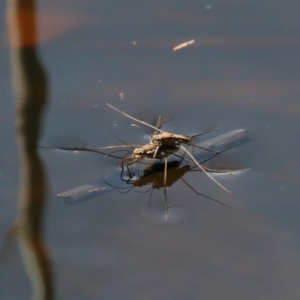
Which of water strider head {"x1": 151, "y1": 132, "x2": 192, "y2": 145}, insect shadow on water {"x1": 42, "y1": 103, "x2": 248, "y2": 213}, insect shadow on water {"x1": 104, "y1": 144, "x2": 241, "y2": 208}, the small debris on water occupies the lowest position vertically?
insect shadow on water {"x1": 104, "y1": 144, "x2": 241, "y2": 208}

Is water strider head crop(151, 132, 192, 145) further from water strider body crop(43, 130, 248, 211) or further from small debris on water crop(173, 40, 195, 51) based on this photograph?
small debris on water crop(173, 40, 195, 51)

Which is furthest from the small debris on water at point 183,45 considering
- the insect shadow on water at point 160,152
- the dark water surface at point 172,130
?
the insect shadow on water at point 160,152

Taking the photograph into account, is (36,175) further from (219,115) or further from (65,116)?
(219,115)

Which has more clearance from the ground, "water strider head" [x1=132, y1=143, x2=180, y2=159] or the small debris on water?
the small debris on water

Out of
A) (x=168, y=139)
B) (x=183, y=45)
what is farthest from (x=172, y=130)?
(x=183, y=45)

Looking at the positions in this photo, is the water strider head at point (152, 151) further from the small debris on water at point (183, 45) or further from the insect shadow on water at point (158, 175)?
the small debris on water at point (183, 45)

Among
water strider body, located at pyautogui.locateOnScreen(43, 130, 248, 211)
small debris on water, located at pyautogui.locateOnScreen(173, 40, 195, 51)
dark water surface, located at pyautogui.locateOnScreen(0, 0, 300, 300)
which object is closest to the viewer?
dark water surface, located at pyautogui.locateOnScreen(0, 0, 300, 300)

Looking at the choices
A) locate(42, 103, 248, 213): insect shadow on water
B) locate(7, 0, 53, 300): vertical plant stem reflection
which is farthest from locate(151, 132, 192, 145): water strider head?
locate(7, 0, 53, 300): vertical plant stem reflection
